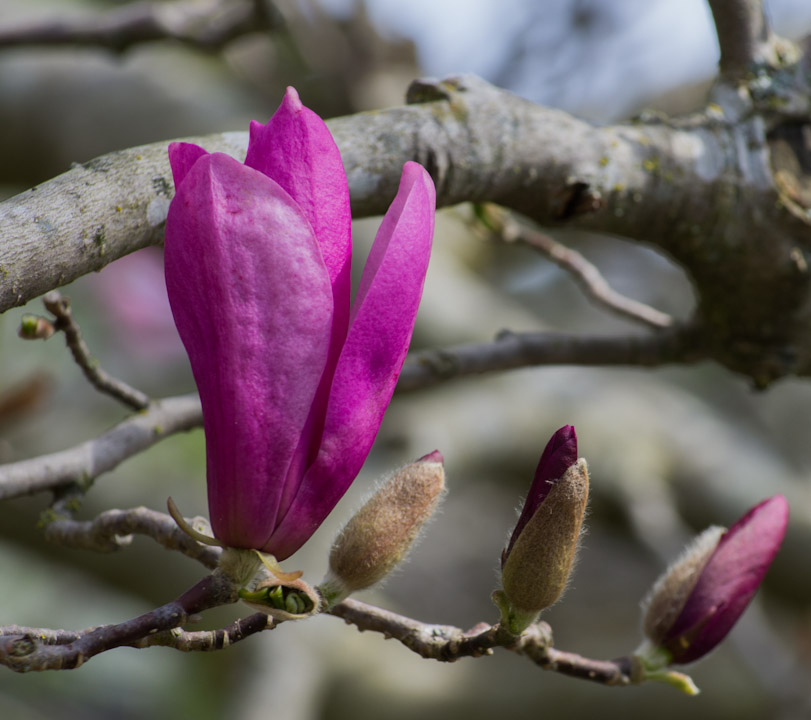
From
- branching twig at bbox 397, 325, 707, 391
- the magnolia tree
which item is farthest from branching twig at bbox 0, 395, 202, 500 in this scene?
branching twig at bbox 397, 325, 707, 391

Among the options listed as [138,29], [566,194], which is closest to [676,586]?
[566,194]

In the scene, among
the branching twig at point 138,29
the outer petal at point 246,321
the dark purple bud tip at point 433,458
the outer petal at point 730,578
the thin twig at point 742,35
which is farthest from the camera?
the branching twig at point 138,29

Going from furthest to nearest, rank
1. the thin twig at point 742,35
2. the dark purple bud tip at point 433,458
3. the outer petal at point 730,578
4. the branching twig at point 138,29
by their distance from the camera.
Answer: the branching twig at point 138,29
the thin twig at point 742,35
the outer petal at point 730,578
the dark purple bud tip at point 433,458

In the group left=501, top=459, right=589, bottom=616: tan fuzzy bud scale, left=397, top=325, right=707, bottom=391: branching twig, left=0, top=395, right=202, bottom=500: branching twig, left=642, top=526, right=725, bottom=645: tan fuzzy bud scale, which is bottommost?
left=0, top=395, right=202, bottom=500: branching twig

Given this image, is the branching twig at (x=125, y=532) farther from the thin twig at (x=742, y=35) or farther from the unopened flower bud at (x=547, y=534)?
the thin twig at (x=742, y=35)

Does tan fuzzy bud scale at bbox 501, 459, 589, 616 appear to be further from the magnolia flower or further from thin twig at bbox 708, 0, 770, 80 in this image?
thin twig at bbox 708, 0, 770, 80

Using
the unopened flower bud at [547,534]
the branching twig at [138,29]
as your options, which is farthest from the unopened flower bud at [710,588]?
the branching twig at [138,29]
